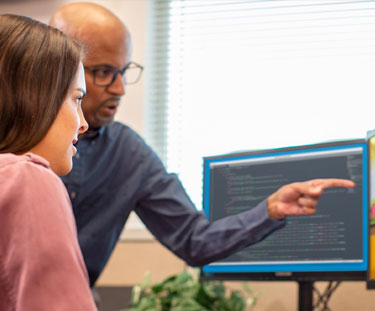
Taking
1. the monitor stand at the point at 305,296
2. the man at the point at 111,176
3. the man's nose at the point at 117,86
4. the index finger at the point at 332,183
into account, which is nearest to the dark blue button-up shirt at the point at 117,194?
the man at the point at 111,176

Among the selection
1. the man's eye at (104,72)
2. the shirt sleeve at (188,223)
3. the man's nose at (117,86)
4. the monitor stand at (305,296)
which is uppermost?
the man's eye at (104,72)

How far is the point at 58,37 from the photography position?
950mm

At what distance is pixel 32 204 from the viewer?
2.39 ft

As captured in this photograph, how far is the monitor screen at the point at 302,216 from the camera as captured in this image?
141cm

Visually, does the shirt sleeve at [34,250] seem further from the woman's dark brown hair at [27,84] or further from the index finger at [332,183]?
the index finger at [332,183]

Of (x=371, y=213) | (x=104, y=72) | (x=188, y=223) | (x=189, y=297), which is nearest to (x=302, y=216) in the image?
(x=371, y=213)

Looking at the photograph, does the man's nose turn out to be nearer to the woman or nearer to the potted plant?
the potted plant

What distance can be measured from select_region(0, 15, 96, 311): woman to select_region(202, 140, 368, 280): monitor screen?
2.21ft

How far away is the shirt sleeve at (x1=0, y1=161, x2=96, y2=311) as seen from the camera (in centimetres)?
71

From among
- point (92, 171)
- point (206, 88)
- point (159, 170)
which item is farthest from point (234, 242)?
point (206, 88)

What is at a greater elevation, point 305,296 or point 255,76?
point 255,76

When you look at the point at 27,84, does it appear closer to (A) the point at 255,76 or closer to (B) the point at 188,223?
(B) the point at 188,223

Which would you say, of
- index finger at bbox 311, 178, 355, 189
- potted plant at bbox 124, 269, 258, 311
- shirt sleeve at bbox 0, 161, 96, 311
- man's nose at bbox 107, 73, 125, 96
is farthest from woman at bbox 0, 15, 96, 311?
potted plant at bbox 124, 269, 258, 311

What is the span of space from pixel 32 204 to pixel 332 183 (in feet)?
2.32
